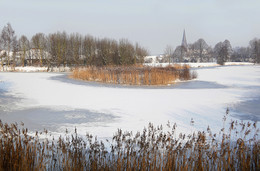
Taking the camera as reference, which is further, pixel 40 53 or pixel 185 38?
pixel 185 38

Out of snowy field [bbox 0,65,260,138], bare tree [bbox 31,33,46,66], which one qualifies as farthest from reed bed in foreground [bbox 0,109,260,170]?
bare tree [bbox 31,33,46,66]

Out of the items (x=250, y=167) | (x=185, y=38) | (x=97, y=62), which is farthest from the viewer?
(x=185, y=38)

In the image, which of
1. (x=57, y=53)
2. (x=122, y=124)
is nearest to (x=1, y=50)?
(x=57, y=53)

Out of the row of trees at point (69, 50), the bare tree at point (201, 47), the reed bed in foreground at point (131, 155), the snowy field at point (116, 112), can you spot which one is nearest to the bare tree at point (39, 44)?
the row of trees at point (69, 50)

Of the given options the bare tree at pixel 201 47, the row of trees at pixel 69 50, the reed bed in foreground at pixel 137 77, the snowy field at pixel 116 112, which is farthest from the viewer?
the bare tree at pixel 201 47

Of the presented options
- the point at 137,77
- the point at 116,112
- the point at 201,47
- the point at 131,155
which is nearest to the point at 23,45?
the point at 137,77

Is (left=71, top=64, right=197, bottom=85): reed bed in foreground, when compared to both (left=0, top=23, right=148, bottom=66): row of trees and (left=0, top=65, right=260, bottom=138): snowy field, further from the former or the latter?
(left=0, top=23, right=148, bottom=66): row of trees

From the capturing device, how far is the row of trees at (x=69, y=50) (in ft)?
106

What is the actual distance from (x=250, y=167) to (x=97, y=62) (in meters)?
30.4

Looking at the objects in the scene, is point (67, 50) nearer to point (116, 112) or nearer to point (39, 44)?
point (39, 44)

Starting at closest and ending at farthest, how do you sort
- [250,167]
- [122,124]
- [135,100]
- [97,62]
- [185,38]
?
[250,167] → [122,124] → [135,100] → [97,62] → [185,38]

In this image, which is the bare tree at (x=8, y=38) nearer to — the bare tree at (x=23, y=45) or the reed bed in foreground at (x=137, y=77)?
the bare tree at (x=23, y=45)

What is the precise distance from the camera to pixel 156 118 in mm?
5855

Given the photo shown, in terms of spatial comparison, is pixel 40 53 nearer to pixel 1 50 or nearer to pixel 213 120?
pixel 1 50
